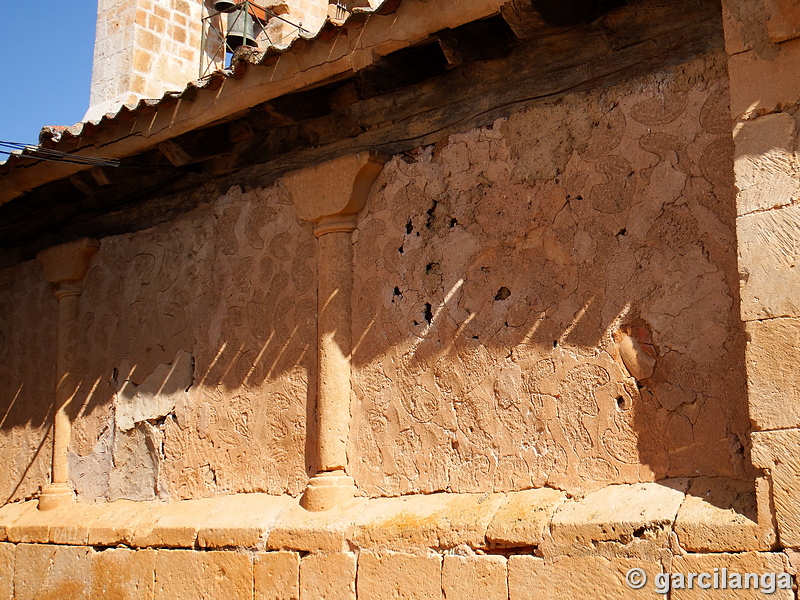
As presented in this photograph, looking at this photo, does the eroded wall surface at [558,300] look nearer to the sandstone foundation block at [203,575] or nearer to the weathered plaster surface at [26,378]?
the sandstone foundation block at [203,575]

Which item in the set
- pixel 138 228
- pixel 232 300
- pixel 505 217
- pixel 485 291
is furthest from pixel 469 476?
pixel 138 228

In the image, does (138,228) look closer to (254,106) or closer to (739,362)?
(254,106)

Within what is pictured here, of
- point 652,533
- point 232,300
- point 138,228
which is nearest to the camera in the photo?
point 652,533

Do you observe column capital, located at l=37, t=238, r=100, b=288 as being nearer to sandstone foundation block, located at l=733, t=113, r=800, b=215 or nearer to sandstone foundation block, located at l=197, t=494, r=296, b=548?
sandstone foundation block, located at l=197, t=494, r=296, b=548

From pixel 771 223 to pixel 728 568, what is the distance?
1.17 metres

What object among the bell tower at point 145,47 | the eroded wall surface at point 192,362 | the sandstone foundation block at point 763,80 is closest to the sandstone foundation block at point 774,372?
the sandstone foundation block at point 763,80

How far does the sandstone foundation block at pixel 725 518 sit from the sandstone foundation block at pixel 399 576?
110cm

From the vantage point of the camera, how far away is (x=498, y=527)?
3.53 meters

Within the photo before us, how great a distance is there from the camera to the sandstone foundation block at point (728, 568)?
2.82m

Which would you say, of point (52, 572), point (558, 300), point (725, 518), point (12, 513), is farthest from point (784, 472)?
point (12, 513)

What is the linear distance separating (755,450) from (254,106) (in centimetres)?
301

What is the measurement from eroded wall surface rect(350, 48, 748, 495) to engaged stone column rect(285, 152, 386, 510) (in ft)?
0.24

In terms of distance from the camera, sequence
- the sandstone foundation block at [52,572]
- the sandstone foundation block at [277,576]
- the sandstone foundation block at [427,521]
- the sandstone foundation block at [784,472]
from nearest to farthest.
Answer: the sandstone foundation block at [784,472], the sandstone foundation block at [427,521], the sandstone foundation block at [277,576], the sandstone foundation block at [52,572]

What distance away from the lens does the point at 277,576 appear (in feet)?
13.8
